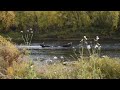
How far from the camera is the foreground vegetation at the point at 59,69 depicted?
3.56 metres

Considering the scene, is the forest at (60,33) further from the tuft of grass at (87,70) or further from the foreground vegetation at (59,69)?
the tuft of grass at (87,70)

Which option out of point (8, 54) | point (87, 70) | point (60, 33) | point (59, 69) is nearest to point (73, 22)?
point (60, 33)

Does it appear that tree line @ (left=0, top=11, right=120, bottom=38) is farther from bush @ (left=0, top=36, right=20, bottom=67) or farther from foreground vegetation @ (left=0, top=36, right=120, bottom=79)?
foreground vegetation @ (left=0, top=36, right=120, bottom=79)

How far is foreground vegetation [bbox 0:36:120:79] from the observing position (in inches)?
140

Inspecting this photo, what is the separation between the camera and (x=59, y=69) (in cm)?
403

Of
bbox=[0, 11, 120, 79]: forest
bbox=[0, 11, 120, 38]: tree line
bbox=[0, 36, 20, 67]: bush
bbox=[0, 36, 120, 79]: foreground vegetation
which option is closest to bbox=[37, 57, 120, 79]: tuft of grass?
bbox=[0, 36, 120, 79]: foreground vegetation

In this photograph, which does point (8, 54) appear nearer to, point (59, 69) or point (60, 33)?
point (59, 69)

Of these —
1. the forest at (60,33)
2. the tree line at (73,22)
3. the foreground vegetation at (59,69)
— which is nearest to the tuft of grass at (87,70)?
the foreground vegetation at (59,69)

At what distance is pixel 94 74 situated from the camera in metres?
3.48

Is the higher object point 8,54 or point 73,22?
point 73,22
